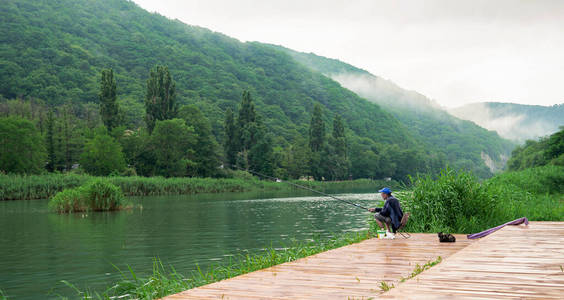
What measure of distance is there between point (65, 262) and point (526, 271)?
41.1 feet

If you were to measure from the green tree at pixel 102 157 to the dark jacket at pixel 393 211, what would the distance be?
60.2 metres

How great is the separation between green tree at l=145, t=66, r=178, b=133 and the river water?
148ft

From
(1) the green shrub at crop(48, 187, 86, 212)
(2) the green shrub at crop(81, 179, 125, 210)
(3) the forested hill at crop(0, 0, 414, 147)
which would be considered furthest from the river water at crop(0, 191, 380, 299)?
(3) the forested hill at crop(0, 0, 414, 147)

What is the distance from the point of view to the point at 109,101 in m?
73.4

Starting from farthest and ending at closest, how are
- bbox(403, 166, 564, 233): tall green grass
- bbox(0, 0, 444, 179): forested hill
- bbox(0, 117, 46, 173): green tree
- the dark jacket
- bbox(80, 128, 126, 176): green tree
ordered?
bbox(0, 0, 444, 179): forested hill < bbox(80, 128, 126, 176): green tree < bbox(0, 117, 46, 173): green tree < bbox(403, 166, 564, 233): tall green grass < the dark jacket

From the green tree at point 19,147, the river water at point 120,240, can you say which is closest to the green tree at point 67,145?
the green tree at point 19,147

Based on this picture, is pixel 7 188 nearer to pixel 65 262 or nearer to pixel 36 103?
pixel 65 262

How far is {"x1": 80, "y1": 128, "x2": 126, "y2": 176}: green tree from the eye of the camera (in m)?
66.7

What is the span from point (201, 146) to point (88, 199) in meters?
47.4

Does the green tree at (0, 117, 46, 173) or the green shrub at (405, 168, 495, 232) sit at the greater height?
the green tree at (0, 117, 46, 173)

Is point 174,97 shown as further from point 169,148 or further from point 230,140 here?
point 230,140

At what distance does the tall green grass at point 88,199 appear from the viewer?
3025cm

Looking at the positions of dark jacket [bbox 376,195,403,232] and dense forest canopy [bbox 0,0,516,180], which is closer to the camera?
dark jacket [bbox 376,195,403,232]

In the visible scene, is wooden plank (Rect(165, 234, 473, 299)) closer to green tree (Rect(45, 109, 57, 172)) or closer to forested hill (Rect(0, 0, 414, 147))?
green tree (Rect(45, 109, 57, 172))
